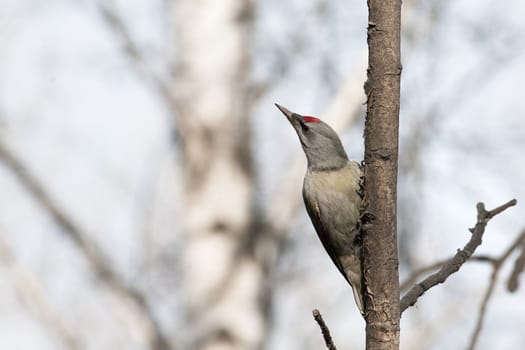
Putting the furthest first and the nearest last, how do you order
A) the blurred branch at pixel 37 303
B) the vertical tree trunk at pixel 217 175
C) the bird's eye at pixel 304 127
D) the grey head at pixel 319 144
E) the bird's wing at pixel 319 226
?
the blurred branch at pixel 37 303 → the vertical tree trunk at pixel 217 175 → the bird's eye at pixel 304 127 → the grey head at pixel 319 144 → the bird's wing at pixel 319 226

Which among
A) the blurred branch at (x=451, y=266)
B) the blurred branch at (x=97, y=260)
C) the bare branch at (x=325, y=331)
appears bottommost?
the bare branch at (x=325, y=331)

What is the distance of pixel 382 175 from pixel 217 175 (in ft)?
17.5

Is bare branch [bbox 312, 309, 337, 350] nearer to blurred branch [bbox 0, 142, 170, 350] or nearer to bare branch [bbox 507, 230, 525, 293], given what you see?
bare branch [bbox 507, 230, 525, 293]

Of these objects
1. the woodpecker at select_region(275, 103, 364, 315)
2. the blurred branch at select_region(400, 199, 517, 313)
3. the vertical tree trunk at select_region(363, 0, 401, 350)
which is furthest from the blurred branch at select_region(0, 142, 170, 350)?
the vertical tree trunk at select_region(363, 0, 401, 350)

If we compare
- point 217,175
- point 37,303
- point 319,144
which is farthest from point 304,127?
point 37,303

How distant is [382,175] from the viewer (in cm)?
215

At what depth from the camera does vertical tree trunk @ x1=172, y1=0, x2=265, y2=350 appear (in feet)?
23.4

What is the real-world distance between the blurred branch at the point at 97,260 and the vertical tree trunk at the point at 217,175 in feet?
1.15

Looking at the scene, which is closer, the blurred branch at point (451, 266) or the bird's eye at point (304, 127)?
the blurred branch at point (451, 266)

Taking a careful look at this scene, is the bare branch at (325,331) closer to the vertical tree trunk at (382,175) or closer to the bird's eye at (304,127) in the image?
the vertical tree trunk at (382,175)

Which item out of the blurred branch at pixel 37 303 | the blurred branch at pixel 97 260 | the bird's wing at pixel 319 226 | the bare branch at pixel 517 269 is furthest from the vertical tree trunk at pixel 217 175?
the bare branch at pixel 517 269

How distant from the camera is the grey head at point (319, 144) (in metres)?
3.98

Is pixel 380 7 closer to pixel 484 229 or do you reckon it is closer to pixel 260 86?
pixel 484 229

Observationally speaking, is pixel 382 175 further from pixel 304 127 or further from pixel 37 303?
pixel 37 303
